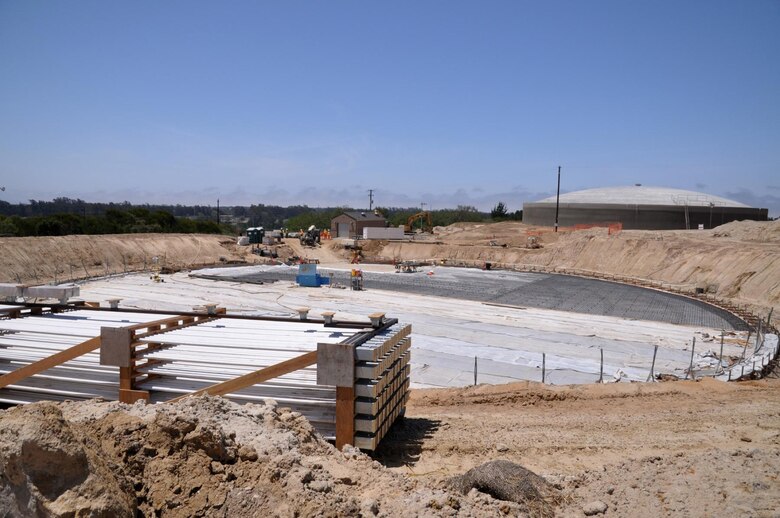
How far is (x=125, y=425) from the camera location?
5.15 meters

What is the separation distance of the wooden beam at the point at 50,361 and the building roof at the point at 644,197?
7062 cm

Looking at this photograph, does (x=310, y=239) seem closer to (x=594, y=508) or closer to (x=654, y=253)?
(x=654, y=253)

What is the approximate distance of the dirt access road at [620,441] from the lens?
5812 millimetres

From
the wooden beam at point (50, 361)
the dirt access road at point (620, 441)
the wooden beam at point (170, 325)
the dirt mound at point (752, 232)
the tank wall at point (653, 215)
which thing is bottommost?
the dirt access road at point (620, 441)

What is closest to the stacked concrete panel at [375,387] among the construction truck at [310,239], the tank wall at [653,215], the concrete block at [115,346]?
the concrete block at [115,346]

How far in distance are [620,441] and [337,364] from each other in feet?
15.7

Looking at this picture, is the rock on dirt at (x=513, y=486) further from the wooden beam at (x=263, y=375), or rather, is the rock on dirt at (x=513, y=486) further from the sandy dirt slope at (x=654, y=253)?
the sandy dirt slope at (x=654, y=253)

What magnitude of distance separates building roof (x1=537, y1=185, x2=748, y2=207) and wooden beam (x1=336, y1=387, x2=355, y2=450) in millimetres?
69586

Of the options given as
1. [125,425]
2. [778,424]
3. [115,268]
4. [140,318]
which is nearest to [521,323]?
[778,424]

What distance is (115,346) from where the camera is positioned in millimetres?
8664

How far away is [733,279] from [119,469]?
1428 inches

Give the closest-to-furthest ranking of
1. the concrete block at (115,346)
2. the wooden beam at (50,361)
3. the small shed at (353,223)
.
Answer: the concrete block at (115,346)
the wooden beam at (50,361)
the small shed at (353,223)

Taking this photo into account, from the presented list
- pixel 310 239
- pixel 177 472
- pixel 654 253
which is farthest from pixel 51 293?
pixel 310 239

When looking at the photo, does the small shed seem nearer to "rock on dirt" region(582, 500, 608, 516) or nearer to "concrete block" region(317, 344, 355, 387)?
"concrete block" region(317, 344, 355, 387)
